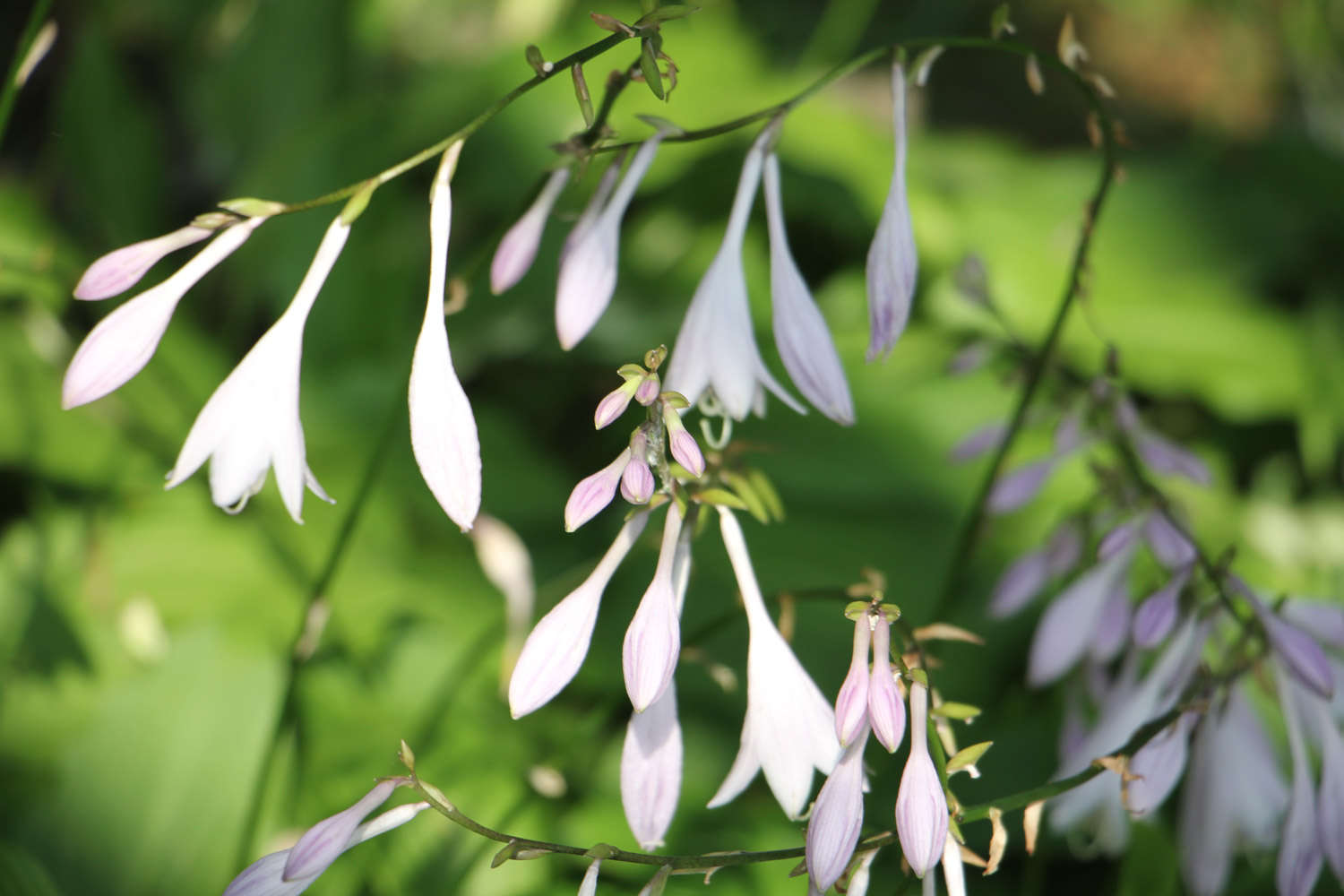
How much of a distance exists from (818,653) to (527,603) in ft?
0.96

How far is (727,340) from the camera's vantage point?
0.55 m

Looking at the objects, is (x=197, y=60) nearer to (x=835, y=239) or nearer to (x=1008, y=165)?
(x=835, y=239)

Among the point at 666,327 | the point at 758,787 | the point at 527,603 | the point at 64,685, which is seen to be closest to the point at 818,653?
the point at 758,787

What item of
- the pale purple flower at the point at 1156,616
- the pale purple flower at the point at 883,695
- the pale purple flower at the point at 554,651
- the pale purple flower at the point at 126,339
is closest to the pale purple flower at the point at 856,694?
the pale purple flower at the point at 883,695

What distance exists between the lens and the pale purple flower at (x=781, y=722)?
499 mm

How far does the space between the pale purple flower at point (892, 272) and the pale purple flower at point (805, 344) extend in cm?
2

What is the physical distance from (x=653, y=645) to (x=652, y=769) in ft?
0.32

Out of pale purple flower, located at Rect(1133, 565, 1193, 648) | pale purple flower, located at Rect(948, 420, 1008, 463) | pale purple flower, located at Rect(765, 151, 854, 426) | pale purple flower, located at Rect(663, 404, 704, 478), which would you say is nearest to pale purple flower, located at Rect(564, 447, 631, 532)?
pale purple flower, located at Rect(663, 404, 704, 478)

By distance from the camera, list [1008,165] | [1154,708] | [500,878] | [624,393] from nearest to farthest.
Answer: [624,393], [1154,708], [500,878], [1008,165]

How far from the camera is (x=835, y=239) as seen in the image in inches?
58.9

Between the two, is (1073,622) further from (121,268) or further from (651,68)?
(121,268)

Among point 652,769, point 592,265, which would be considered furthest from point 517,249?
point 652,769

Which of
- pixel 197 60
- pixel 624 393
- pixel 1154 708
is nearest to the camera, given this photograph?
pixel 624 393

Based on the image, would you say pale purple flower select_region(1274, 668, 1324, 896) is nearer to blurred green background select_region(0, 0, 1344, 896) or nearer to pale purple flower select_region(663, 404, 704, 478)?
blurred green background select_region(0, 0, 1344, 896)
